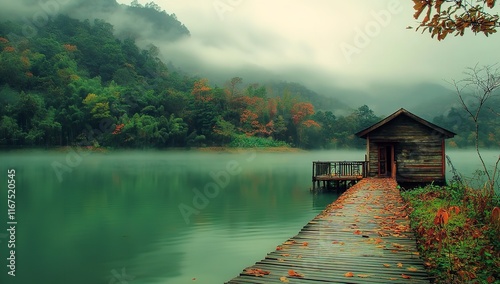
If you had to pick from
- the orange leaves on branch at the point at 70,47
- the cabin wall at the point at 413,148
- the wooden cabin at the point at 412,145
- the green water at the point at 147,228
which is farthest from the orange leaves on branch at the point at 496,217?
the orange leaves on branch at the point at 70,47

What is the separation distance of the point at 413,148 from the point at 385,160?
162cm

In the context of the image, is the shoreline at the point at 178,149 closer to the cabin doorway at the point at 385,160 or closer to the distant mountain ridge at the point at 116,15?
the cabin doorway at the point at 385,160

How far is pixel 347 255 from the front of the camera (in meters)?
5.77

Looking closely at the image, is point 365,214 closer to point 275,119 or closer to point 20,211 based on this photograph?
point 20,211

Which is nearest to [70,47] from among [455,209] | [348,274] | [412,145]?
[412,145]

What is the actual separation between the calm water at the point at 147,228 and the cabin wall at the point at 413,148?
426 centimetres

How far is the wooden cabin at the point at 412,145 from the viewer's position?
20859 mm

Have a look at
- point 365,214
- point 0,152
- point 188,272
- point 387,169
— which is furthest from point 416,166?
point 0,152

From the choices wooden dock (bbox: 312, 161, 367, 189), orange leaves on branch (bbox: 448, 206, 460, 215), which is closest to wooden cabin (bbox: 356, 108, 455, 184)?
wooden dock (bbox: 312, 161, 367, 189)

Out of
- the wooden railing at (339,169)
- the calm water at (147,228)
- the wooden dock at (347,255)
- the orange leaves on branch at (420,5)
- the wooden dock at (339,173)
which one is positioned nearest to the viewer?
the orange leaves on branch at (420,5)

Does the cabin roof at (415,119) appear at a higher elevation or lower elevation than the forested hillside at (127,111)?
lower

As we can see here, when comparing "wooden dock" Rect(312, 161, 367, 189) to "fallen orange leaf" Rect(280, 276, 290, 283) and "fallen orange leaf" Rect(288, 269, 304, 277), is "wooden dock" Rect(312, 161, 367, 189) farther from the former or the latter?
"fallen orange leaf" Rect(280, 276, 290, 283)

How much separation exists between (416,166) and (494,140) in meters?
77.6

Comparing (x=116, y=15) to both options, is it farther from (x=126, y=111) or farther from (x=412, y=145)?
(x=412, y=145)
